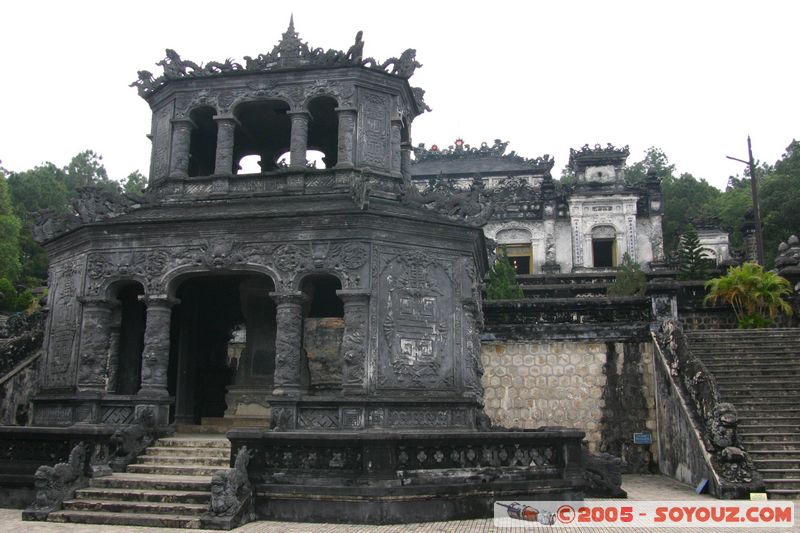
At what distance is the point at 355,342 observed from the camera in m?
11.7

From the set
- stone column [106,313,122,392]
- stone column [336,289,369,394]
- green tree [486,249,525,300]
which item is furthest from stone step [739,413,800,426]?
stone column [106,313,122,392]

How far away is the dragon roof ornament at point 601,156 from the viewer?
121 feet

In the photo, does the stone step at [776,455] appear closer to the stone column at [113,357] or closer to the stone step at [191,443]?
the stone step at [191,443]

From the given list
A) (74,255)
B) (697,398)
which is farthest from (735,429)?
(74,255)

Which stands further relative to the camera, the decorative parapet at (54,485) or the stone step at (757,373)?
the stone step at (757,373)

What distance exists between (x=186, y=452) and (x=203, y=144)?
24.5ft

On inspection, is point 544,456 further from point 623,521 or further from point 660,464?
point 660,464

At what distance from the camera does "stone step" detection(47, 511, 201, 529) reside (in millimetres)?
9297

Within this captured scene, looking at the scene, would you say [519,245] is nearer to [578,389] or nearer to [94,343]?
[578,389]

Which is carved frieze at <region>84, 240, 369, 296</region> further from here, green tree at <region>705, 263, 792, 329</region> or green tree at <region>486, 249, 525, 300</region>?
green tree at <region>705, 263, 792, 329</region>

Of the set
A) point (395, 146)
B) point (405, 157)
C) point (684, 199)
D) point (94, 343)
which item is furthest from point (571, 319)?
point (684, 199)

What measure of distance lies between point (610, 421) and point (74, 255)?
11760 millimetres

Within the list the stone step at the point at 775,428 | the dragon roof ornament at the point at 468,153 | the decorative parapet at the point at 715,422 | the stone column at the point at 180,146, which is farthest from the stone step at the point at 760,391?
the dragon roof ornament at the point at 468,153

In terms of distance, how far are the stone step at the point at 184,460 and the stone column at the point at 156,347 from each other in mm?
1176
